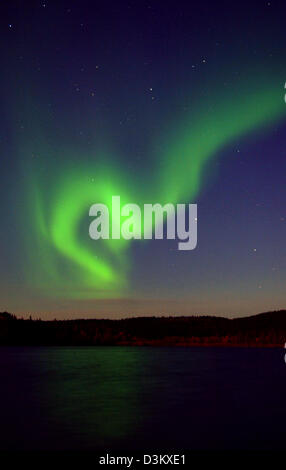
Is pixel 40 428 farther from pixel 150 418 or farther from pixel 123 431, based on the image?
pixel 150 418

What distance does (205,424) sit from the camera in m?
41.1

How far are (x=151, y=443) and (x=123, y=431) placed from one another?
4437mm

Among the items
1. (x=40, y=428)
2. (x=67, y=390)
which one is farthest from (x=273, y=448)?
(x=67, y=390)
